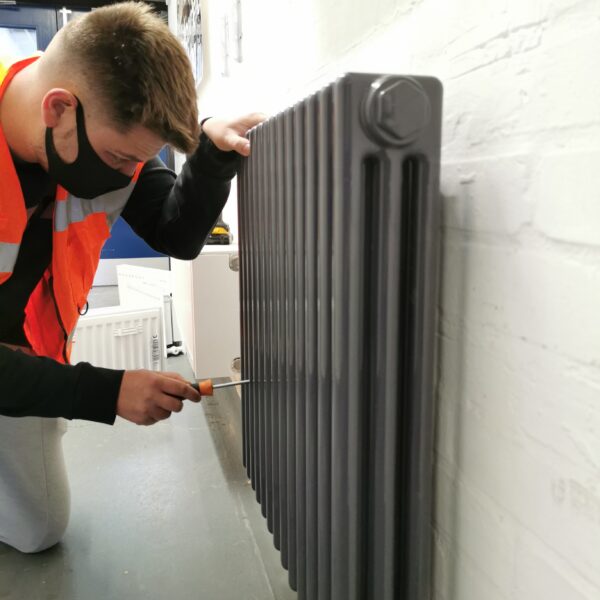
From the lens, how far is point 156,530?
54.7 inches

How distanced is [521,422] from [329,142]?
364mm

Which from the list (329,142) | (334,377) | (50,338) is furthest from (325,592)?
(50,338)

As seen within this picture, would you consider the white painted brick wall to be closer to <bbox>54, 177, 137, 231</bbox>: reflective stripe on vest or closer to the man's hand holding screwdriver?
the man's hand holding screwdriver

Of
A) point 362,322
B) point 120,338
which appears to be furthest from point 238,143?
point 120,338

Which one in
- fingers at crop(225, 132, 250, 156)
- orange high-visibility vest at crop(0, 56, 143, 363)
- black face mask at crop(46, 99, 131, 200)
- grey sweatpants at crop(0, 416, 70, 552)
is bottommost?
grey sweatpants at crop(0, 416, 70, 552)

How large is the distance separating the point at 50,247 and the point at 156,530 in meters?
0.74

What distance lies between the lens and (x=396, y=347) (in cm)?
64

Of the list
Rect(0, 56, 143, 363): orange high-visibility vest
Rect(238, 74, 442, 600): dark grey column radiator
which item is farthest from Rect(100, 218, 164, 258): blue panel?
Rect(238, 74, 442, 600): dark grey column radiator

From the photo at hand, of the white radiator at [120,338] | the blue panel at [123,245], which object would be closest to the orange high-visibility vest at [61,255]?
the white radiator at [120,338]

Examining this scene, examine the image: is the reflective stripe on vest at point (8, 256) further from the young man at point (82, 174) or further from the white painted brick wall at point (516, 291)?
the white painted brick wall at point (516, 291)

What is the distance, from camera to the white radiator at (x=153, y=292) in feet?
9.04

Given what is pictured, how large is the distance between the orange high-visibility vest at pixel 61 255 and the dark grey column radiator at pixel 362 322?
0.52m

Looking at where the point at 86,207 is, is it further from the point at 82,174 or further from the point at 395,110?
the point at 395,110

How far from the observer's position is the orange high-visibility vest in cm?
103
